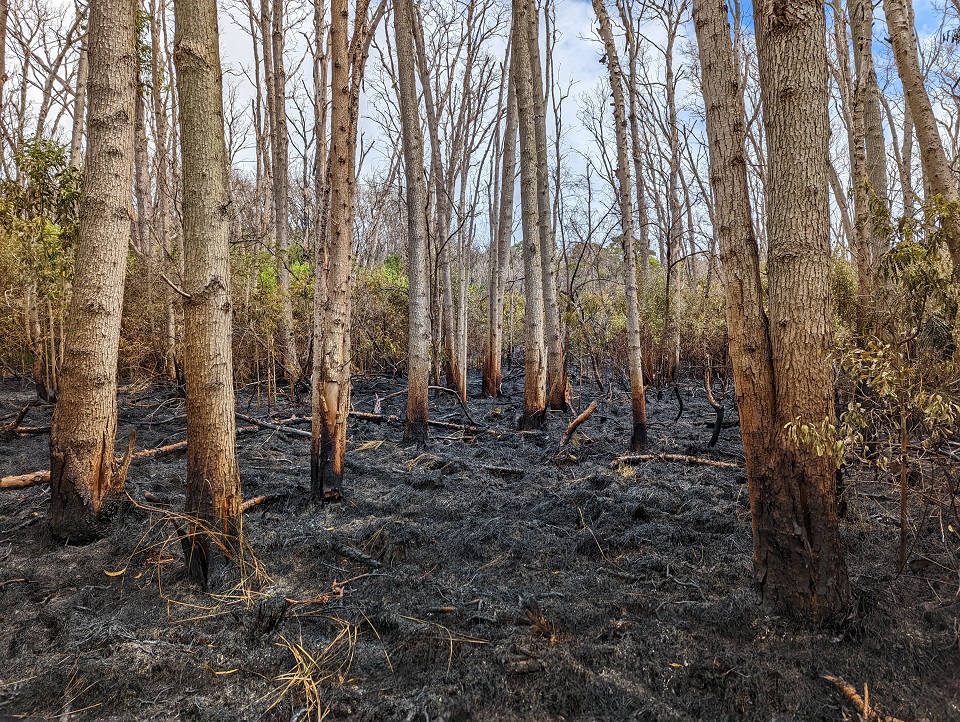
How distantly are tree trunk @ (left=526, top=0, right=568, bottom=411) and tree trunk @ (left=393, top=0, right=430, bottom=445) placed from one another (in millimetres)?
1516

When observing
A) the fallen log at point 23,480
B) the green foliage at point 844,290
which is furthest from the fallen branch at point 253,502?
the green foliage at point 844,290

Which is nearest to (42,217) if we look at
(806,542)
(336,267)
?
(336,267)

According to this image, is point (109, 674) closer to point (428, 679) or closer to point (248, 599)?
point (248, 599)

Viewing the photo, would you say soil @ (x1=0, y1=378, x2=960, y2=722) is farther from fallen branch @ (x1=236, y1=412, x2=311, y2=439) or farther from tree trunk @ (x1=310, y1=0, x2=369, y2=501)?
fallen branch @ (x1=236, y1=412, x2=311, y2=439)

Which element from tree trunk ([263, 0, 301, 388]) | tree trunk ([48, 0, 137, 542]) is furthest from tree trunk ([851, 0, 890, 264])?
tree trunk ([263, 0, 301, 388])

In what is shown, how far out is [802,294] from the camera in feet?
6.81

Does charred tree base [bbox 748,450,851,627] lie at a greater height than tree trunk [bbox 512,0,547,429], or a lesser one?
lesser

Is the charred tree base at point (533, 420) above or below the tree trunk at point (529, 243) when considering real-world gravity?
below

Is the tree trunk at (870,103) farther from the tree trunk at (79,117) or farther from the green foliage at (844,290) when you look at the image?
the tree trunk at (79,117)

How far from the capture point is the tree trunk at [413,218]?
5.43 metres

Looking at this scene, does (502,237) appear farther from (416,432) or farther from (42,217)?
(42,217)

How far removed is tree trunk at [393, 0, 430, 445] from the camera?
214 inches

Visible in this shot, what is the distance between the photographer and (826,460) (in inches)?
81.7

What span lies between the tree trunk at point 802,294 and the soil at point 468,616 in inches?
9.7
